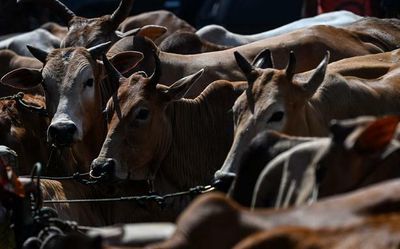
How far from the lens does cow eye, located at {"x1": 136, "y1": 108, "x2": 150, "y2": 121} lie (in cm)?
1023

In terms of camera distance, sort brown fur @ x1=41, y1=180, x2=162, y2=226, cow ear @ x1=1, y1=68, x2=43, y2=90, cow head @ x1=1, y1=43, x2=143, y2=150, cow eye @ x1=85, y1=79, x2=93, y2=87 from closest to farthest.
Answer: brown fur @ x1=41, y1=180, x2=162, y2=226 < cow head @ x1=1, y1=43, x2=143, y2=150 < cow eye @ x1=85, y1=79, x2=93, y2=87 < cow ear @ x1=1, y1=68, x2=43, y2=90

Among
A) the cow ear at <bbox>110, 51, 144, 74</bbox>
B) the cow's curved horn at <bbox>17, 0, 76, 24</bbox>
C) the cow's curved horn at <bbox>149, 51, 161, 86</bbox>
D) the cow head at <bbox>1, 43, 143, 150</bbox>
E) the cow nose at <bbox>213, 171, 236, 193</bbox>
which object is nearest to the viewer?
the cow nose at <bbox>213, 171, 236, 193</bbox>

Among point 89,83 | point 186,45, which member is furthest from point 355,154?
point 186,45

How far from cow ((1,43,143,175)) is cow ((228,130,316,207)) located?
138 inches

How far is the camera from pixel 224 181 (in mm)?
8484

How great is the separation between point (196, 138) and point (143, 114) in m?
0.61

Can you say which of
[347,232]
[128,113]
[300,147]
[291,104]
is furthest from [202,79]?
[347,232]

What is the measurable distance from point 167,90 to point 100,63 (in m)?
1.34

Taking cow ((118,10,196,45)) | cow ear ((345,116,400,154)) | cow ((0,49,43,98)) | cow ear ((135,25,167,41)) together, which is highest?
cow ear ((345,116,400,154))

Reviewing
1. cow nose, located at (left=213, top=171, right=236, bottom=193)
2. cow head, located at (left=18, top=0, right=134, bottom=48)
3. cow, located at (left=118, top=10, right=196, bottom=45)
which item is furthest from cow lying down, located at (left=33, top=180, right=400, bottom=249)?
cow, located at (left=118, top=10, right=196, bottom=45)

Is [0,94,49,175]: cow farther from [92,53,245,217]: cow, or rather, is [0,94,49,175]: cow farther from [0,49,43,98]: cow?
[0,49,43,98]: cow

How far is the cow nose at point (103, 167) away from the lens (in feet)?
32.9

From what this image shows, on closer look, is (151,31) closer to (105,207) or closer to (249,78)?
(105,207)

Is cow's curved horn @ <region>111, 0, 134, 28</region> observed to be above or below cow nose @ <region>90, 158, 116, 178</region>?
below
